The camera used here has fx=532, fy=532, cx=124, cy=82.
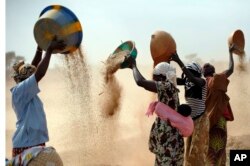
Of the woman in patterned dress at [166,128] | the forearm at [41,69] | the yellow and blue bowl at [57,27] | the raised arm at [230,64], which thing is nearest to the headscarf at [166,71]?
the woman in patterned dress at [166,128]

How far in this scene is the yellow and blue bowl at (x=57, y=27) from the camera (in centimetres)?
503

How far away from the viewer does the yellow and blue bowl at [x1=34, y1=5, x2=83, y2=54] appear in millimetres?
5031

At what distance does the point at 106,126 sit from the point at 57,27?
7.15ft

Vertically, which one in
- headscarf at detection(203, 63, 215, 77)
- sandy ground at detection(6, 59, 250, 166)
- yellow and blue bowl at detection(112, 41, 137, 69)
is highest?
yellow and blue bowl at detection(112, 41, 137, 69)

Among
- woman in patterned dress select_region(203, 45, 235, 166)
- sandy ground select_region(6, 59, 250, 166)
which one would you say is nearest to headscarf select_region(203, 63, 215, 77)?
woman in patterned dress select_region(203, 45, 235, 166)

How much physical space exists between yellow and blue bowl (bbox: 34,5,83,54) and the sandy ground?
4.35 ft

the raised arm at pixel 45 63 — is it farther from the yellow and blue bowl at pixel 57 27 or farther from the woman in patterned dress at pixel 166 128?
the woman in patterned dress at pixel 166 128

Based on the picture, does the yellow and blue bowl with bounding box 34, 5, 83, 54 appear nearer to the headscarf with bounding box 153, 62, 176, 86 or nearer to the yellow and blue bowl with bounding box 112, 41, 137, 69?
the yellow and blue bowl with bounding box 112, 41, 137, 69

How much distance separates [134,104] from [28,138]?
453cm

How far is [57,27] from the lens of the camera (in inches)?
198

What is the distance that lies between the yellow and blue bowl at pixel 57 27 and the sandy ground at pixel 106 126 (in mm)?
1326

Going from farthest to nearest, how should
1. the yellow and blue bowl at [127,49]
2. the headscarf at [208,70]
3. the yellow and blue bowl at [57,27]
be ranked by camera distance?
the headscarf at [208,70]
the yellow and blue bowl at [127,49]
the yellow and blue bowl at [57,27]

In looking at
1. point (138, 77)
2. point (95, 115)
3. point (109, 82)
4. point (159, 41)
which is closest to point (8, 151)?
point (95, 115)
